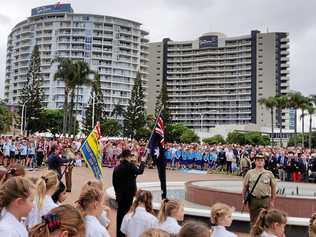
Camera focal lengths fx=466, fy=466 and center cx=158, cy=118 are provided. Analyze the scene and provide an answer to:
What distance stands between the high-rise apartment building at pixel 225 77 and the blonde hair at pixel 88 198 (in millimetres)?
144171

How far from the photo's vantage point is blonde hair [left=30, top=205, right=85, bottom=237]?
2992 millimetres

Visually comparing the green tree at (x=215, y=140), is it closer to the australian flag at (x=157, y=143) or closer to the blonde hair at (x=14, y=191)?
the australian flag at (x=157, y=143)

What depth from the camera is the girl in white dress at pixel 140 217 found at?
609cm

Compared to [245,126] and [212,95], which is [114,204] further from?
[212,95]

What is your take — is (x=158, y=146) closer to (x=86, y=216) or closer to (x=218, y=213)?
(x=218, y=213)

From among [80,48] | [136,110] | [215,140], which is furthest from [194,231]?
[80,48]

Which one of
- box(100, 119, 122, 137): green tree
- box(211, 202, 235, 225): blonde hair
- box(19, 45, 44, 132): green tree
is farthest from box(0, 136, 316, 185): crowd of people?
box(100, 119, 122, 137): green tree

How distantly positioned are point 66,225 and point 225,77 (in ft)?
499

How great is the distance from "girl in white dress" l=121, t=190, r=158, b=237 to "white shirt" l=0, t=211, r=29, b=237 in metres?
2.59

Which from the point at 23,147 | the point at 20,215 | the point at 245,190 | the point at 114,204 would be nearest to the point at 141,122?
the point at 23,147

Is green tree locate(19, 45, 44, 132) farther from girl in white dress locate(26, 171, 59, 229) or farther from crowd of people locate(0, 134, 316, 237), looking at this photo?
girl in white dress locate(26, 171, 59, 229)

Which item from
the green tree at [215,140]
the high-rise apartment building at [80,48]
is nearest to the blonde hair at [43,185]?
the green tree at [215,140]

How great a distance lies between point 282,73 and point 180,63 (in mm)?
33965

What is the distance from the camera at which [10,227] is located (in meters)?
3.54
